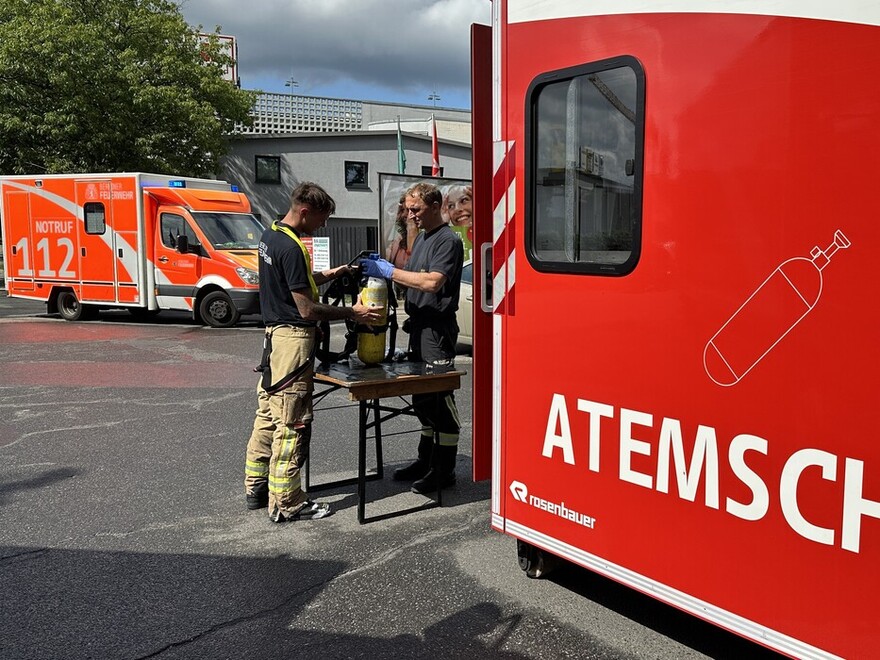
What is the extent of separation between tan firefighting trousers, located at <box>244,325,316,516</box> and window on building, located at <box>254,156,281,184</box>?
26473 mm

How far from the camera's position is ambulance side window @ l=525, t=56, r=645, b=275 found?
9.18 feet

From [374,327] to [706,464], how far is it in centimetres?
255

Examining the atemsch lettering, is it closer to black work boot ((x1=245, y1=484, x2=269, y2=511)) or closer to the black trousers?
the black trousers

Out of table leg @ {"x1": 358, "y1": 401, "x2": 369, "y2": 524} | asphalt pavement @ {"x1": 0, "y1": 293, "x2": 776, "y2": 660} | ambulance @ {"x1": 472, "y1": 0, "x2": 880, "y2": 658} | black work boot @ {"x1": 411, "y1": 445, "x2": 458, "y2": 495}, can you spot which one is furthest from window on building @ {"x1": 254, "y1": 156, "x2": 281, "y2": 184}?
ambulance @ {"x1": 472, "y1": 0, "x2": 880, "y2": 658}

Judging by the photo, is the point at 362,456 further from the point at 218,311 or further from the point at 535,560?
the point at 218,311

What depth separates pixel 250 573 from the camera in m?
3.92

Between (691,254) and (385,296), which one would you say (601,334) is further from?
(385,296)

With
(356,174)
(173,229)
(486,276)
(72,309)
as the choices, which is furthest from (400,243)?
(356,174)

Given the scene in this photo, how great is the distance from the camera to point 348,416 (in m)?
7.26

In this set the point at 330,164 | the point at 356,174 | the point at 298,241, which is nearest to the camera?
the point at 298,241

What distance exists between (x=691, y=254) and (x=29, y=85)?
72.9 ft

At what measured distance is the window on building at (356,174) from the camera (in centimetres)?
3034

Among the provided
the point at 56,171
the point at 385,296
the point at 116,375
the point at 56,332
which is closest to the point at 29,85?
the point at 56,171

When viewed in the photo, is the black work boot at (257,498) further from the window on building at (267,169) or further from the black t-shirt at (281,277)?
the window on building at (267,169)
